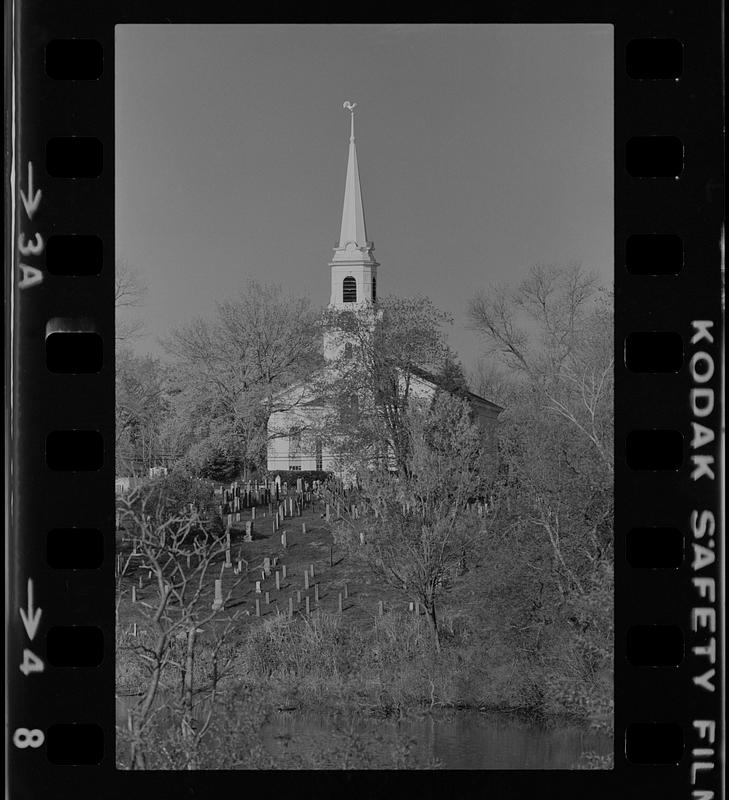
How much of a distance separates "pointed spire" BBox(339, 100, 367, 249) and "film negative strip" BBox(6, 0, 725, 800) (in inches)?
40.9

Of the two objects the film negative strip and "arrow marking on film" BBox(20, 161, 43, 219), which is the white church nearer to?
the film negative strip

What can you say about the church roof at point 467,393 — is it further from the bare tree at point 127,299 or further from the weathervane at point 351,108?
the bare tree at point 127,299

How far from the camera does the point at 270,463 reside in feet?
14.8

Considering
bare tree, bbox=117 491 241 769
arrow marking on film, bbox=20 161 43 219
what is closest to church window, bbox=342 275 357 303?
bare tree, bbox=117 491 241 769

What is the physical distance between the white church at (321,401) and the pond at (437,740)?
113 centimetres

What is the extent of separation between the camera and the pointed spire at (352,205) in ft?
14.1

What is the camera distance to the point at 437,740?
4.36 metres

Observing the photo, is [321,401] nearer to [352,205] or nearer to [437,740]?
[352,205]

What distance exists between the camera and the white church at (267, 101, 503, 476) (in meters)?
4.34

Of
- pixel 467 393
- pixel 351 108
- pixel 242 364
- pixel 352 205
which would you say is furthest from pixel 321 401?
pixel 351 108

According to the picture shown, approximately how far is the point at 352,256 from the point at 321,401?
694 mm
